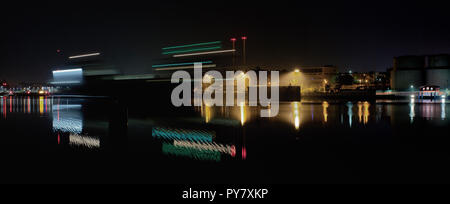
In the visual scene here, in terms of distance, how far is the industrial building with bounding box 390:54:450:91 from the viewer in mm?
66625

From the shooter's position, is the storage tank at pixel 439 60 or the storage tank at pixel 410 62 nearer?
the storage tank at pixel 439 60

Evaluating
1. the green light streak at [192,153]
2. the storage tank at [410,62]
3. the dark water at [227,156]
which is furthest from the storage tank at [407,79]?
the green light streak at [192,153]

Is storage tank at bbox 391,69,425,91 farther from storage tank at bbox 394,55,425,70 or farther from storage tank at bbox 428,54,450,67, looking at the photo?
storage tank at bbox 428,54,450,67

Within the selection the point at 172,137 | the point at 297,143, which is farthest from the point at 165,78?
the point at 297,143

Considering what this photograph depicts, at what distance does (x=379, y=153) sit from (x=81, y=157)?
5366 millimetres

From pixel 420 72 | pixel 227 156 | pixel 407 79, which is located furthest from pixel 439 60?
pixel 227 156

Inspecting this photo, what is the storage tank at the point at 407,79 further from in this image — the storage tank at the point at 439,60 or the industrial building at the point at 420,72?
the storage tank at the point at 439,60

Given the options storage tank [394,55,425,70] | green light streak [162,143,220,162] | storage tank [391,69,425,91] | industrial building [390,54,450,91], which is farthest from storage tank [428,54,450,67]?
green light streak [162,143,220,162]

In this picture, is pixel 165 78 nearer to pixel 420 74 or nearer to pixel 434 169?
pixel 434 169

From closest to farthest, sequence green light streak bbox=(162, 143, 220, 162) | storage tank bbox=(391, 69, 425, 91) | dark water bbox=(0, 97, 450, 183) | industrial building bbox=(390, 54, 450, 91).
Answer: dark water bbox=(0, 97, 450, 183) → green light streak bbox=(162, 143, 220, 162) → industrial building bbox=(390, 54, 450, 91) → storage tank bbox=(391, 69, 425, 91)

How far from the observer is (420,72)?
2677 inches

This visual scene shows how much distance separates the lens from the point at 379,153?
577 cm

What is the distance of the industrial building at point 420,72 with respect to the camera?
66.6 metres
